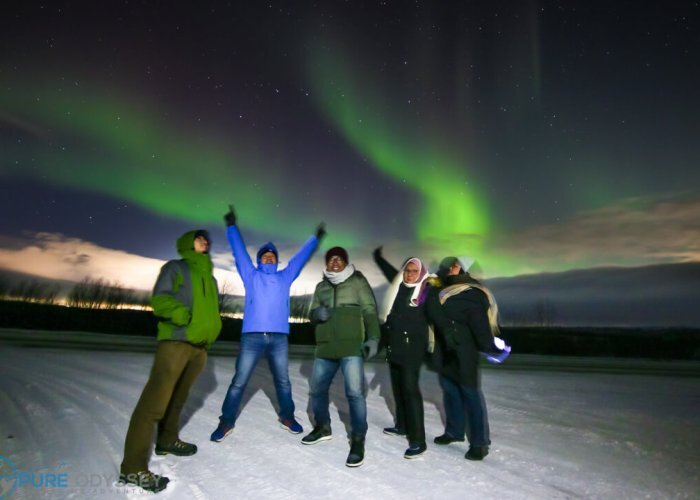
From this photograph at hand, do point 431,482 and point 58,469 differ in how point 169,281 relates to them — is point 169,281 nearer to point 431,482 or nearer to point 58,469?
point 58,469

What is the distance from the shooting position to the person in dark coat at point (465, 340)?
4.47 meters

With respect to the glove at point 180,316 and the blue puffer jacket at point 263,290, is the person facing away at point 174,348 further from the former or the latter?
the blue puffer jacket at point 263,290

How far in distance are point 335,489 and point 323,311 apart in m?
1.55

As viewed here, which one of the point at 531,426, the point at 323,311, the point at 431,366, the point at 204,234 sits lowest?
the point at 531,426

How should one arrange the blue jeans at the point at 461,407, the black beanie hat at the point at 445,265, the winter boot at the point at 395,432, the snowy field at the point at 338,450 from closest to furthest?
1. the snowy field at the point at 338,450
2. the blue jeans at the point at 461,407
3. the black beanie hat at the point at 445,265
4. the winter boot at the point at 395,432

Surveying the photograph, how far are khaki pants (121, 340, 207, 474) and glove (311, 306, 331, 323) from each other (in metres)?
1.05

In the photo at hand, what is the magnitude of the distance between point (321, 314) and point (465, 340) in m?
1.47

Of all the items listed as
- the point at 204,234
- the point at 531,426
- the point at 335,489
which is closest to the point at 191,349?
the point at 204,234

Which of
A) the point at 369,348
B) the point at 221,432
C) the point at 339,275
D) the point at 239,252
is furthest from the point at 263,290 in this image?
the point at 221,432

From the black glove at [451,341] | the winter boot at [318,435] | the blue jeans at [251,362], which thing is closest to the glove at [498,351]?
the black glove at [451,341]

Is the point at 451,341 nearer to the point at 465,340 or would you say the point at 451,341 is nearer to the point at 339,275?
the point at 465,340

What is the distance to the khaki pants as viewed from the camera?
3.26 m

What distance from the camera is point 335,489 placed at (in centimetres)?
344

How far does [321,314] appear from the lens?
4418 mm
